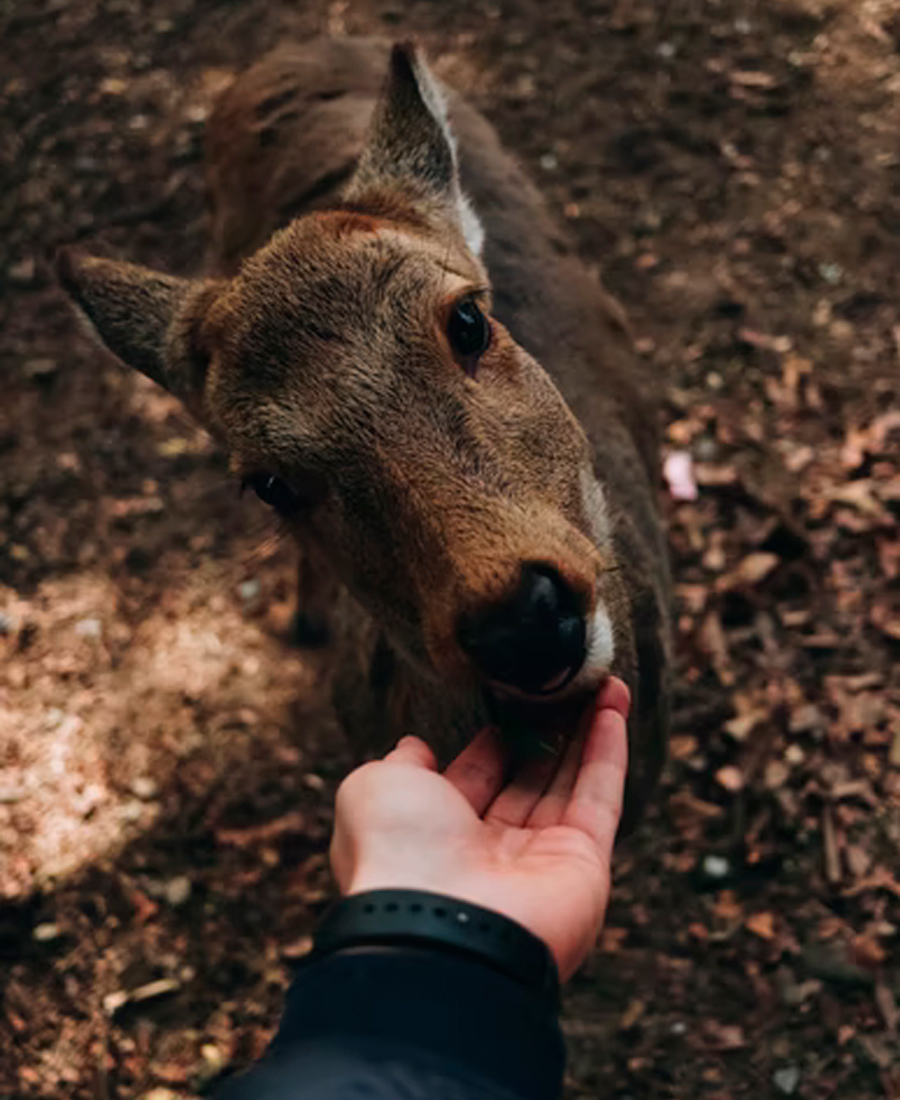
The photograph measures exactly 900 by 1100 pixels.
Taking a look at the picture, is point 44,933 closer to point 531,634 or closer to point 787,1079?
point 787,1079

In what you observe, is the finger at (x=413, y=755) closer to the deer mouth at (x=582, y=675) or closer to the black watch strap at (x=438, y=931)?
the deer mouth at (x=582, y=675)

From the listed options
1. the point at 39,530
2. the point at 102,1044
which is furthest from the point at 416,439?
the point at 39,530

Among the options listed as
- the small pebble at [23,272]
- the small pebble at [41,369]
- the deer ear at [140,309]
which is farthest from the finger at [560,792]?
the small pebble at [23,272]

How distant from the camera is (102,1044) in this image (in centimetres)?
387

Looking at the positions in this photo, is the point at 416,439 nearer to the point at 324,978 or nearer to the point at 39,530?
the point at 324,978

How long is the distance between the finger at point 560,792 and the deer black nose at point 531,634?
39 centimetres

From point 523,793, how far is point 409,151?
1.95m

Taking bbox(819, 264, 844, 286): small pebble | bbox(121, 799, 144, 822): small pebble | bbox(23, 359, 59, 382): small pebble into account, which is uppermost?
bbox(819, 264, 844, 286): small pebble

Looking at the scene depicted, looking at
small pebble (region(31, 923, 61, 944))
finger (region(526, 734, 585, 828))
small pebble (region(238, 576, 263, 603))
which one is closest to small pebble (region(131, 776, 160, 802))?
small pebble (region(31, 923, 61, 944))

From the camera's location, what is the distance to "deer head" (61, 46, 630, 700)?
201 centimetres

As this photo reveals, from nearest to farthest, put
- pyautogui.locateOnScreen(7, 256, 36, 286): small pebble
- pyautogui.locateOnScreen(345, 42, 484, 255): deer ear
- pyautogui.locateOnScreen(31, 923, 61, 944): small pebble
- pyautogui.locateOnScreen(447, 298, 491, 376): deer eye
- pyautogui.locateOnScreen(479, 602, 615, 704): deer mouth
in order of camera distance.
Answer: pyautogui.locateOnScreen(479, 602, 615, 704): deer mouth < pyautogui.locateOnScreen(447, 298, 491, 376): deer eye < pyautogui.locateOnScreen(345, 42, 484, 255): deer ear < pyautogui.locateOnScreen(31, 923, 61, 944): small pebble < pyautogui.locateOnScreen(7, 256, 36, 286): small pebble

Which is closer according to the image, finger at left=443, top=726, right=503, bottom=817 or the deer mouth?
the deer mouth

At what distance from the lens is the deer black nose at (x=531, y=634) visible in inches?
75.1

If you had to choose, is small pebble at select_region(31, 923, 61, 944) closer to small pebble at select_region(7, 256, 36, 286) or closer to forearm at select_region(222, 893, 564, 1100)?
forearm at select_region(222, 893, 564, 1100)
